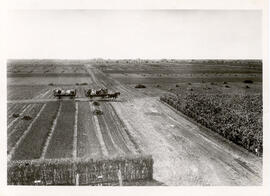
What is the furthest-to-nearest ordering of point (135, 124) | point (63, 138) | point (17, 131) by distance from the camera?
1. point (135, 124)
2. point (63, 138)
3. point (17, 131)

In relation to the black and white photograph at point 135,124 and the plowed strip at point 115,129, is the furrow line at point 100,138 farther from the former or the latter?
the plowed strip at point 115,129

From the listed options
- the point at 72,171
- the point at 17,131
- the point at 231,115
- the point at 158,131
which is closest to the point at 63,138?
the point at 17,131

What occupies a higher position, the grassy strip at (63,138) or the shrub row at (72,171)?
the grassy strip at (63,138)

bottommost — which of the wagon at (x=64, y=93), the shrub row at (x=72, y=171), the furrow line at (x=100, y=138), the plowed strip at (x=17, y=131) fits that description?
the shrub row at (x=72, y=171)

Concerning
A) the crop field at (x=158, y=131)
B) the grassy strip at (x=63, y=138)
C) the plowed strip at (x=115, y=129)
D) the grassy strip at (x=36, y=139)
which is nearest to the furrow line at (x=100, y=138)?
the crop field at (x=158, y=131)

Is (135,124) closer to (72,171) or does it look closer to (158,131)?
(158,131)

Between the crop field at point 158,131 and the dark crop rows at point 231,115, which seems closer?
the crop field at point 158,131
